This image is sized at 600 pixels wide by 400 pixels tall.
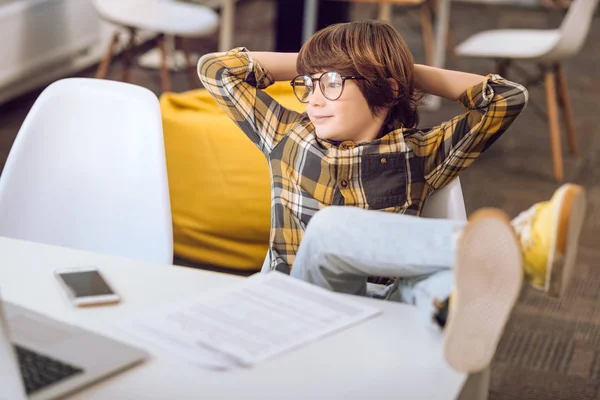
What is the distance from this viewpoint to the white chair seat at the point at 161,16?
412 centimetres

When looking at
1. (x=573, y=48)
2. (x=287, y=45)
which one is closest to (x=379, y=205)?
(x=573, y=48)

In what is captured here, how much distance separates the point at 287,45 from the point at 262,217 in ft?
7.12

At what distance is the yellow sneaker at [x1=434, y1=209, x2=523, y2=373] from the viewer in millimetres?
1044

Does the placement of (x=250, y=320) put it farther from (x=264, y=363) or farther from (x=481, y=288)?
(x=481, y=288)

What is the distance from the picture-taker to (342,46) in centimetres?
164

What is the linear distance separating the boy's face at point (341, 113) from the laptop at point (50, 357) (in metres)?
0.65

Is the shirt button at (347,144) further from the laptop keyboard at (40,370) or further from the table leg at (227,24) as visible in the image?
the table leg at (227,24)

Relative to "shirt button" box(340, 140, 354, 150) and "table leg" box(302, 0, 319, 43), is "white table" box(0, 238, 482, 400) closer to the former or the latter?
"shirt button" box(340, 140, 354, 150)

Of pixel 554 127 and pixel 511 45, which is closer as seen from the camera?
pixel 554 127

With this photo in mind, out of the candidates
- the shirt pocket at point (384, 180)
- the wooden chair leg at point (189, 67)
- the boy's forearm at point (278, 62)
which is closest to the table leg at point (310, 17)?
the wooden chair leg at point (189, 67)

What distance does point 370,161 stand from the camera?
162 centimetres

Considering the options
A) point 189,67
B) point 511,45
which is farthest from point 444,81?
point 189,67

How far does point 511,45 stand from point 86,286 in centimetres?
314

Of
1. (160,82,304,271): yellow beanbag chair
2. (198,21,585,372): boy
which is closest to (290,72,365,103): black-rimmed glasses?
(198,21,585,372): boy
